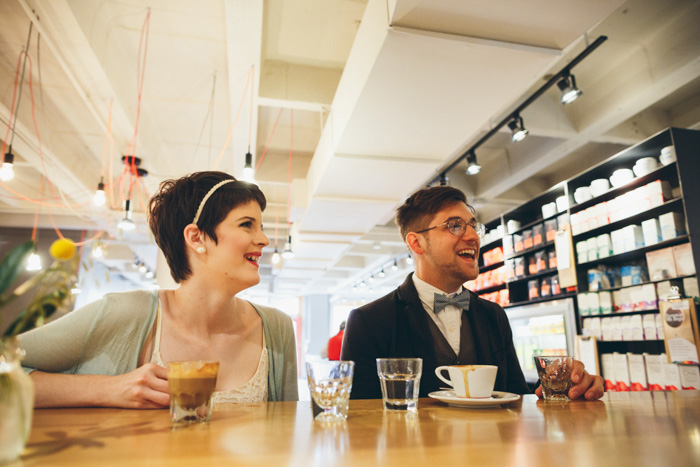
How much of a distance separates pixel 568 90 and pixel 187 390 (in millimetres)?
3610

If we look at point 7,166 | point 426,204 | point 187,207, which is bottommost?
point 187,207

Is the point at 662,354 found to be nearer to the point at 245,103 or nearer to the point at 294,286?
the point at 245,103

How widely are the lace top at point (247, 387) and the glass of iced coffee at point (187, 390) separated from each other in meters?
0.58

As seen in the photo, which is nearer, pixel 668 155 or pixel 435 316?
pixel 435 316

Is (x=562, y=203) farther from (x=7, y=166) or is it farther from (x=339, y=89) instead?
(x=7, y=166)

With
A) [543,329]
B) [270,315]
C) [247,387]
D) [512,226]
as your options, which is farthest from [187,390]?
[512,226]

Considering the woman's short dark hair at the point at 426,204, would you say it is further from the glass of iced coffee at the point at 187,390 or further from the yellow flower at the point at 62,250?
the yellow flower at the point at 62,250

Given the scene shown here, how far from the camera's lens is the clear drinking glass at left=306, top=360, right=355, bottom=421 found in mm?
931

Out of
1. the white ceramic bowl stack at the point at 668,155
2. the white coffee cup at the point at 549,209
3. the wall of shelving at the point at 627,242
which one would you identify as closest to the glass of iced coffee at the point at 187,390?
the wall of shelving at the point at 627,242

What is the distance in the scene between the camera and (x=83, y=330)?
133 centimetres

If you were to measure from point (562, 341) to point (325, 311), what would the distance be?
13.3 m

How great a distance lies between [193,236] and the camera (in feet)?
5.12

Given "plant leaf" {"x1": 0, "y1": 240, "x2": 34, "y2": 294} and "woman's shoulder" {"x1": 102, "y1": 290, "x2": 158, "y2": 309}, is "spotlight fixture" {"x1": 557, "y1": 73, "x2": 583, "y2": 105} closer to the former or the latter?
"woman's shoulder" {"x1": 102, "y1": 290, "x2": 158, "y2": 309}

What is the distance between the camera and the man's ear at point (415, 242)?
A: 2207mm
